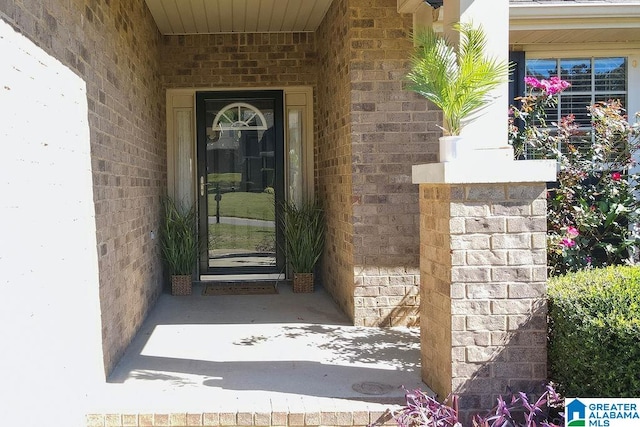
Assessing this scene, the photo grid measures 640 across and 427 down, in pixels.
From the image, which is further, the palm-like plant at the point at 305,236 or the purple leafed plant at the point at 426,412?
the palm-like plant at the point at 305,236

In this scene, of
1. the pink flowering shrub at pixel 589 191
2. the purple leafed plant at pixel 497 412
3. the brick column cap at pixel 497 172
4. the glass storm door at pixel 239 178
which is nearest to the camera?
the purple leafed plant at pixel 497 412

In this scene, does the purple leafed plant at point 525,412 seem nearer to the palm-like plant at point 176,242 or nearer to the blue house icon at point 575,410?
the blue house icon at point 575,410

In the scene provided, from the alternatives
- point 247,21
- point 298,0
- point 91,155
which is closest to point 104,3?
point 91,155

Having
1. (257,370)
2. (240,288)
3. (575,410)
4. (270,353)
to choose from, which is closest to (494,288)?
(575,410)

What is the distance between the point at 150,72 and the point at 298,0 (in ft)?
5.84

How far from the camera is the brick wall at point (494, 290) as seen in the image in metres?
3.37

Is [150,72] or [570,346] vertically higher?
[150,72]

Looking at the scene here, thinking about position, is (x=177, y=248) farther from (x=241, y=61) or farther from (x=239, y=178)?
(x=241, y=61)

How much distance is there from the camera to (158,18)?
21.6 feet

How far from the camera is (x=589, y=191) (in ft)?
16.7

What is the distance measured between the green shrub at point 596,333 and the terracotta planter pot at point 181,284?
14.4ft

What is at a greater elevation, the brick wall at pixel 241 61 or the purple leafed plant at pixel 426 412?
the brick wall at pixel 241 61

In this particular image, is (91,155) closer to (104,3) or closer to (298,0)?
(104,3)

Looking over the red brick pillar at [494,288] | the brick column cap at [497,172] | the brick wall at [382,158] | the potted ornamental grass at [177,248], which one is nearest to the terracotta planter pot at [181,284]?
the potted ornamental grass at [177,248]
